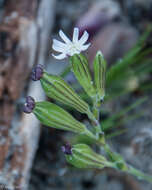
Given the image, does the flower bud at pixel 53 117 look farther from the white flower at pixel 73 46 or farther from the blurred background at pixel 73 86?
the blurred background at pixel 73 86

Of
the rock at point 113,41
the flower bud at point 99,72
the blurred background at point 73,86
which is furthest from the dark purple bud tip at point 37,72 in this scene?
the rock at point 113,41

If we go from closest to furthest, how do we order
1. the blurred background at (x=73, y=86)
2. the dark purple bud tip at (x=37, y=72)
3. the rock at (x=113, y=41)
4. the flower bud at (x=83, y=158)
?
the dark purple bud tip at (x=37, y=72)
the flower bud at (x=83, y=158)
the blurred background at (x=73, y=86)
the rock at (x=113, y=41)

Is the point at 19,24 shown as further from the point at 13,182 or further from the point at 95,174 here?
the point at 95,174

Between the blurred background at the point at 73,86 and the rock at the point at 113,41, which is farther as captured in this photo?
the rock at the point at 113,41

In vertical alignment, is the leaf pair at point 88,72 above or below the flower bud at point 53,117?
above

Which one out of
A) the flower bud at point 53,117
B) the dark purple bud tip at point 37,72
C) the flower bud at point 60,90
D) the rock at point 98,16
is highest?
the rock at point 98,16

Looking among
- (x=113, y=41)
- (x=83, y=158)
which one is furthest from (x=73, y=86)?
(x=83, y=158)

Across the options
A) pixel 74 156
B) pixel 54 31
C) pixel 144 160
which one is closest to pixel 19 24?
pixel 54 31
